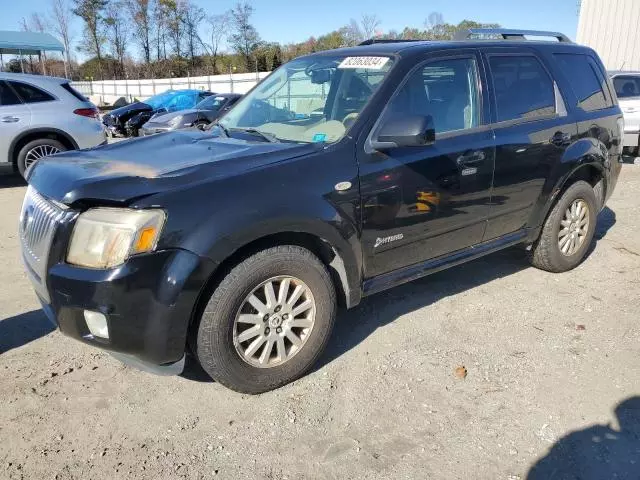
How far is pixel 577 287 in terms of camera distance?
457cm

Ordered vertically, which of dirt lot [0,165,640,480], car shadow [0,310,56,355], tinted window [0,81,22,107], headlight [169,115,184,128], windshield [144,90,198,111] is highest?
tinted window [0,81,22,107]

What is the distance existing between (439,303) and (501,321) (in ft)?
1.64

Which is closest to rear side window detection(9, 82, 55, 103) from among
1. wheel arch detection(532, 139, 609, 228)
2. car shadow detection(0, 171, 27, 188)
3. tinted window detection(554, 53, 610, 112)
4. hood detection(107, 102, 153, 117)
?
car shadow detection(0, 171, 27, 188)

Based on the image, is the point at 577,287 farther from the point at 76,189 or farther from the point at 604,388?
the point at 76,189

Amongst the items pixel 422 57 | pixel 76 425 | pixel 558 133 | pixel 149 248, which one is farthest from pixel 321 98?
pixel 76 425

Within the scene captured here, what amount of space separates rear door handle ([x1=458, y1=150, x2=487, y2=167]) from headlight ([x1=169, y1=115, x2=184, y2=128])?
36.0ft

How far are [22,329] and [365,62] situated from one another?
302 cm

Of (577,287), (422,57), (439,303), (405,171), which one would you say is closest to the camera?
(405,171)

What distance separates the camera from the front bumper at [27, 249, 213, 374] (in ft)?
8.18

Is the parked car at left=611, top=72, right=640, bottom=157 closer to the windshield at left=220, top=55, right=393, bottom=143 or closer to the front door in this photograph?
the front door

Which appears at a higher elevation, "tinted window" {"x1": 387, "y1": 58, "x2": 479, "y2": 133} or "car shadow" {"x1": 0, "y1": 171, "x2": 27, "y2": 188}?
"tinted window" {"x1": 387, "y1": 58, "x2": 479, "y2": 133}

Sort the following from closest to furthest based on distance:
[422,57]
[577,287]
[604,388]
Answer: [604,388] → [422,57] → [577,287]

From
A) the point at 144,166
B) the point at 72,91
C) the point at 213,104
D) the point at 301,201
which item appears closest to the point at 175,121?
the point at 213,104

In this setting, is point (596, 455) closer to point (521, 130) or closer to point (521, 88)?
point (521, 130)
